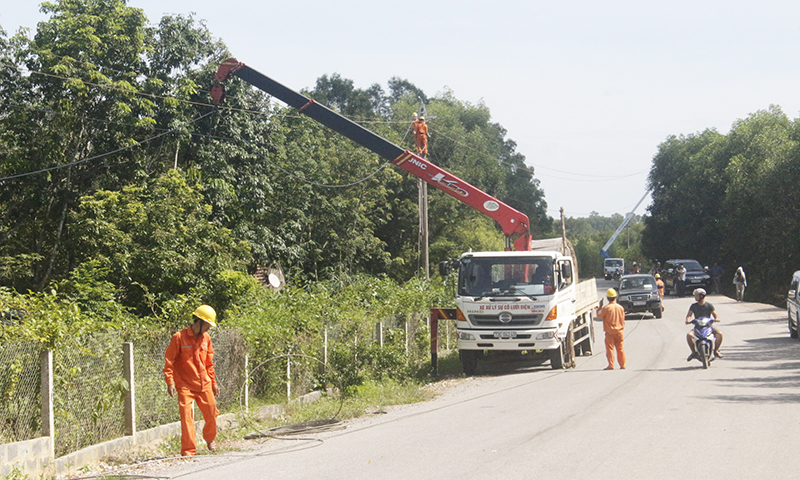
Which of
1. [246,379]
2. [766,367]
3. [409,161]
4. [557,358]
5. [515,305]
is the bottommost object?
[766,367]

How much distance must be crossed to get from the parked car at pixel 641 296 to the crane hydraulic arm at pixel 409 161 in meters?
12.3

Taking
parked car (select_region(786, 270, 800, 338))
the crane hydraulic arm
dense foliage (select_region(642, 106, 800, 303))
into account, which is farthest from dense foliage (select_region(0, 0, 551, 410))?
dense foliage (select_region(642, 106, 800, 303))

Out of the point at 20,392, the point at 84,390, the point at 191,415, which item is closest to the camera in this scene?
the point at 20,392

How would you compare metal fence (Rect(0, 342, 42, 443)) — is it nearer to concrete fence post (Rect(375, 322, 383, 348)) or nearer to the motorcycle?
concrete fence post (Rect(375, 322, 383, 348))

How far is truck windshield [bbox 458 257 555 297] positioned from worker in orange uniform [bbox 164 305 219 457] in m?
8.72

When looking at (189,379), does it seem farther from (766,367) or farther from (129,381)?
(766,367)

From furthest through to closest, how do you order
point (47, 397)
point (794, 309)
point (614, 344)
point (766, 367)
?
1. point (794, 309)
2. point (614, 344)
3. point (766, 367)
4. point (47, 397)

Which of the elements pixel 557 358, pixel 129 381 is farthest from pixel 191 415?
pixel 557 358

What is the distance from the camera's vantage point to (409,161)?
2022 cm

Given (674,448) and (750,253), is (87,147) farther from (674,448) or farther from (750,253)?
(750,253)

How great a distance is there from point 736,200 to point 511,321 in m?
38.8

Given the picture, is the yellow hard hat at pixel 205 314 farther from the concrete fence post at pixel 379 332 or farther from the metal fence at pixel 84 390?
the concrete fence post at pixel 379 332

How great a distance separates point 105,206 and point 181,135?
7051 mm

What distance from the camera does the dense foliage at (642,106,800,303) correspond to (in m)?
46.3
